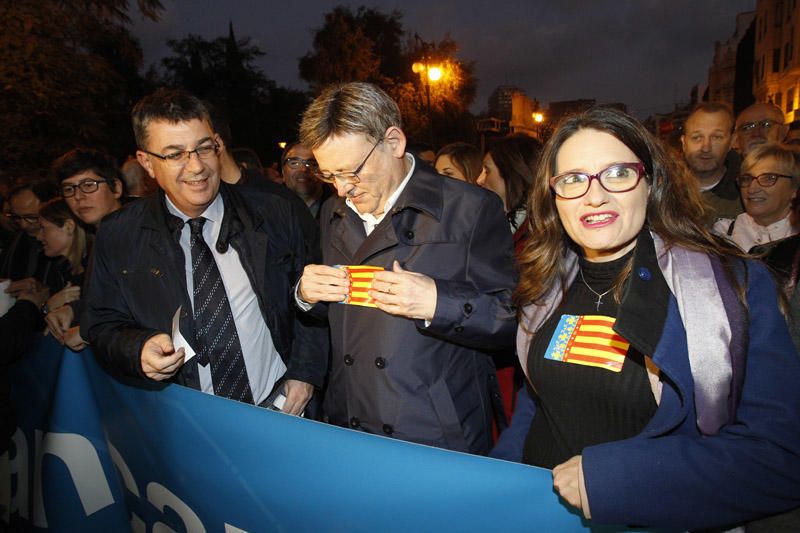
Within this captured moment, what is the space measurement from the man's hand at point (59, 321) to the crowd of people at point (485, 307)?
0.10 ft

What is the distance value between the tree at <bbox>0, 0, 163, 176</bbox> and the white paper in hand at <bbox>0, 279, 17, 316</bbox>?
6.74 meters

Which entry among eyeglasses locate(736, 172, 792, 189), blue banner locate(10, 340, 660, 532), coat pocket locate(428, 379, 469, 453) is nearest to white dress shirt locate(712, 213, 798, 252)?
eyeglasses locate(736, 172, 792, 189)

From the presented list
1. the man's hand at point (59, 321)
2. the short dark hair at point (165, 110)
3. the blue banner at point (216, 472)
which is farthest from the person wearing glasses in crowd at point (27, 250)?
the short dark hair at point (165, 110)

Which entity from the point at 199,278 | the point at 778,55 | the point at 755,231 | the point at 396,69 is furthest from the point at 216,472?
the point at 778,55

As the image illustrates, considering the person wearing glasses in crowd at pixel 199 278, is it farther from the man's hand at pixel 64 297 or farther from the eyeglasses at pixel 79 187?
the eyeglasses at pixel 79 187

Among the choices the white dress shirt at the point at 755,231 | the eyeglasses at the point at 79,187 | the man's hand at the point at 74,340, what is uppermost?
the white dress shirt at the point at 755,231

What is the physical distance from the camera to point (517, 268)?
2.43 m

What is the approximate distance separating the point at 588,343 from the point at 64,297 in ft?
10.7

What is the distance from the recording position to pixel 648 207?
1.91 m

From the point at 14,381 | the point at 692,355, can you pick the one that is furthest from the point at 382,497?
the point at 14,381

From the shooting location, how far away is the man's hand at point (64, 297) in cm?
348

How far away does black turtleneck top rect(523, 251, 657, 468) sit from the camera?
1705 millimetres

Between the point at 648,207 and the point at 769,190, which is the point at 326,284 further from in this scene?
the point at 769,190

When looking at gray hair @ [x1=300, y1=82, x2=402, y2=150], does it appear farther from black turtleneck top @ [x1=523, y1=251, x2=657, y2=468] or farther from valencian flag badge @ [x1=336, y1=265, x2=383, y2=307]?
black turtleneck top @ [x1=523, y1=251, x2=657, y2=468]
